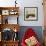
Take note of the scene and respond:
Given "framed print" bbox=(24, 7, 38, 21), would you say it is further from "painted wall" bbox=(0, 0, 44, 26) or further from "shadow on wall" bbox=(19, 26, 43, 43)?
"shadow on wall" bbox=(19, 26, 43, 43)

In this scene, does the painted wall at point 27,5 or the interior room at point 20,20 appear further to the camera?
the painted wall at point 27,5

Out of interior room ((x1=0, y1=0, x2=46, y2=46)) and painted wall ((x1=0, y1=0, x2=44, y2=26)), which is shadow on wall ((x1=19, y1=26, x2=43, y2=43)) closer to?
interior room ((x1=0, y1=0, x2=46, y2=46))

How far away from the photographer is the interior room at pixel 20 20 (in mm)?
5926

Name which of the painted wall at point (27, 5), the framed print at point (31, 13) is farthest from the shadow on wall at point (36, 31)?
the framed print at point (31, 13)

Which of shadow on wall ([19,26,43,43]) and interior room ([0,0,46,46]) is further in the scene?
shadow on wall ([19,26,43,43])

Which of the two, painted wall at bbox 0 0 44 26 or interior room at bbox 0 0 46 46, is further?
painted wall at bbox 0 0 44 26

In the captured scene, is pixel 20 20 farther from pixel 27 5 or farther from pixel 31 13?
pixel 27 5

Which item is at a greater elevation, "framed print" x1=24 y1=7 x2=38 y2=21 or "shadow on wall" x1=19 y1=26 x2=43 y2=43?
"framed print" x1=24 y1=7 x2=38 y2=21

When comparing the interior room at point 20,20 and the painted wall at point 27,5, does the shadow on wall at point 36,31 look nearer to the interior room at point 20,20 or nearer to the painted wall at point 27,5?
the interior room at point 20,20

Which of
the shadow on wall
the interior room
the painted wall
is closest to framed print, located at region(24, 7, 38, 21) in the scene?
the interior room

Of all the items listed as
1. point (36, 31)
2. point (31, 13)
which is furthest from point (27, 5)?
point (36, 31)

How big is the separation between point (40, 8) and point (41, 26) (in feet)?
2.25

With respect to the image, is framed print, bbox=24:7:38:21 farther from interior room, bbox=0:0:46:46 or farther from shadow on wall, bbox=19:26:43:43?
shadow on wall, bbox=19:26:43:43

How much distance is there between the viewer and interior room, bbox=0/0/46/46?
5926 millimetres
